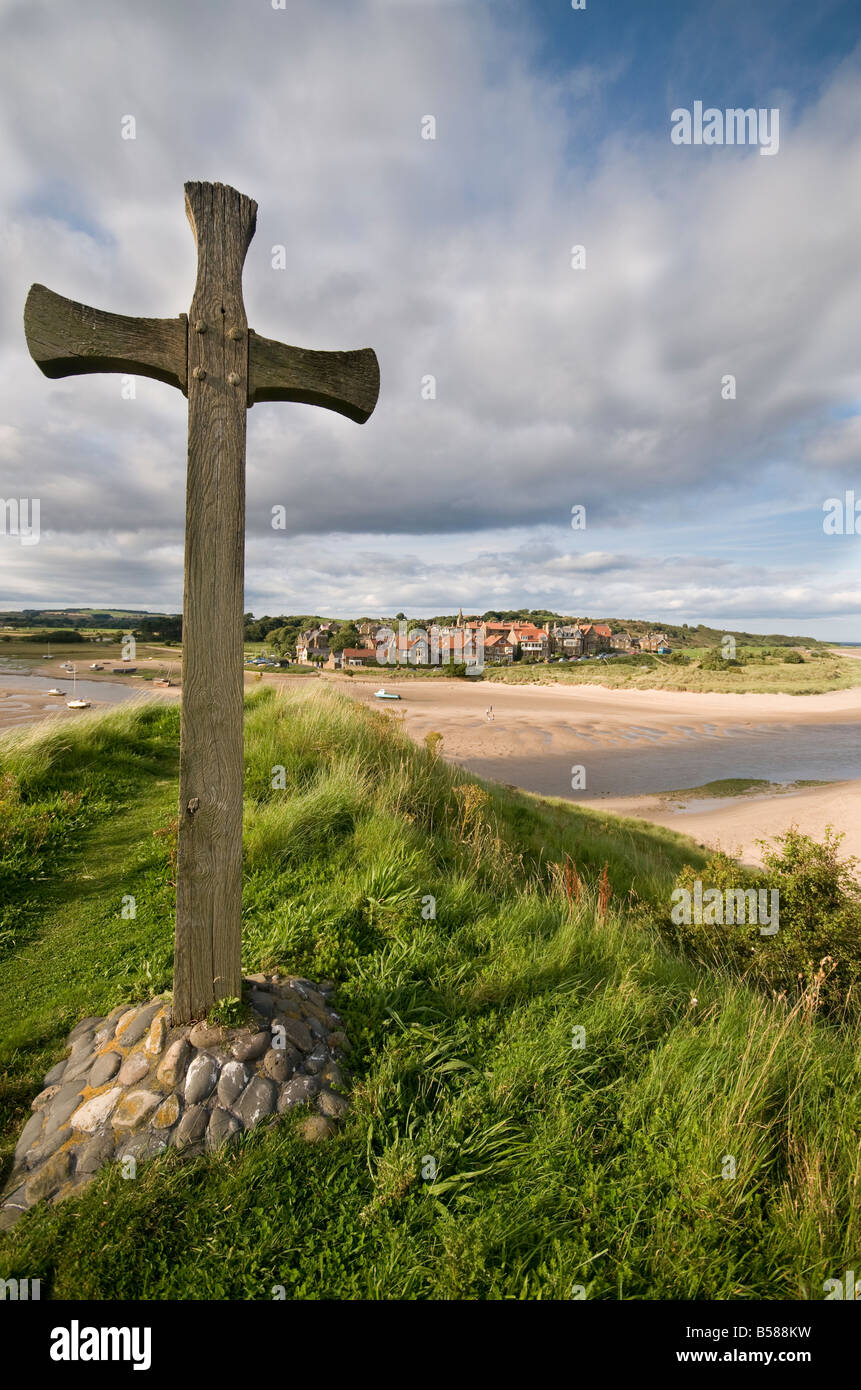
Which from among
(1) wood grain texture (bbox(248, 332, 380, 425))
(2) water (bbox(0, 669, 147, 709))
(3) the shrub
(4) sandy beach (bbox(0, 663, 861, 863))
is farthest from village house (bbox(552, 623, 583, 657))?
(1) wood grain texture (bbox(248, 332, 380, 425))

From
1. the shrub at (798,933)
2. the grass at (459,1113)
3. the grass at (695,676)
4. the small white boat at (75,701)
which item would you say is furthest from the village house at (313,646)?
the grass at (459,1113)

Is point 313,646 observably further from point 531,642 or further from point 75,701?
point 75,701

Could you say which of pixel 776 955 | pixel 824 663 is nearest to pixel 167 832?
pixel 776 955

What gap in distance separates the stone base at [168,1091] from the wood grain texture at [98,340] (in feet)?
10.6

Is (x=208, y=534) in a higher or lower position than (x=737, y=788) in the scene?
higher

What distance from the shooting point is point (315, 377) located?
309 cm

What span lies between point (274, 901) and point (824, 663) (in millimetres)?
96582

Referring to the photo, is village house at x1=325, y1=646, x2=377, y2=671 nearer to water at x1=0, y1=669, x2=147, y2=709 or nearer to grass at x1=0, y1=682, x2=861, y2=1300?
water at x1=0, y1=669, x2=147, y2=709

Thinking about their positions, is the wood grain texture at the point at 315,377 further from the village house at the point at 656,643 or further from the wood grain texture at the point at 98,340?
the village house at the point at 656,643

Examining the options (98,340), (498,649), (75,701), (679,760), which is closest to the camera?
(98,340)

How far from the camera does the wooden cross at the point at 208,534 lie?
2807 mm

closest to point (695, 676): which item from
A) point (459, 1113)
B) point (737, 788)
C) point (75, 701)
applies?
point (737, 788)

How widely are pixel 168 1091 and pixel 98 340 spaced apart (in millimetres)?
3491

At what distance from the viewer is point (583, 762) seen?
27188 mm
